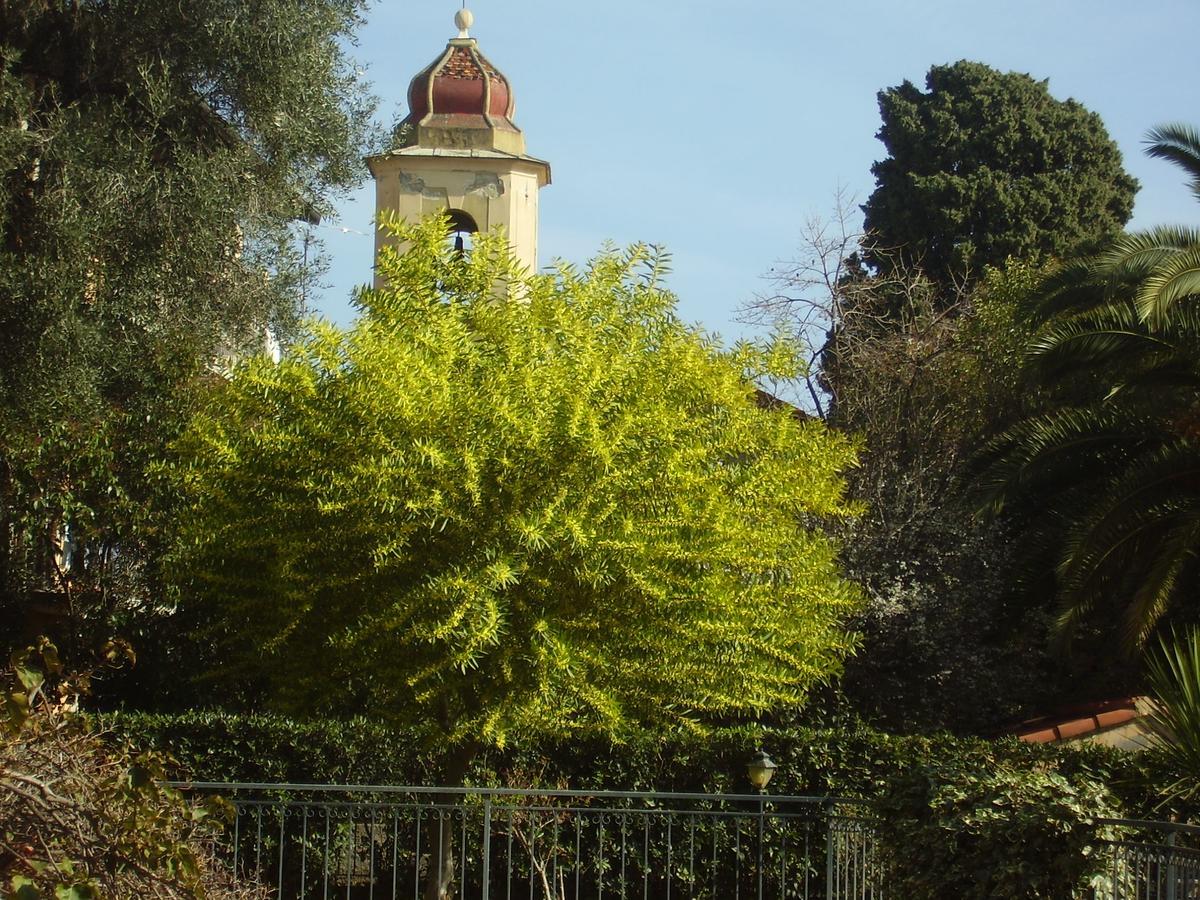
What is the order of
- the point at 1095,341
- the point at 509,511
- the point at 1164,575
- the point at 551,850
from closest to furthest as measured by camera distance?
the point at 509,511 → the point at 551,850 → the point at 1164,575 → the point at 1095,341

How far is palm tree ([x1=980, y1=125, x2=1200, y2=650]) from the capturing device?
48.2 ft

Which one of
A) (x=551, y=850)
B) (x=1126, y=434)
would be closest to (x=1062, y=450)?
(x=1126, y=434)

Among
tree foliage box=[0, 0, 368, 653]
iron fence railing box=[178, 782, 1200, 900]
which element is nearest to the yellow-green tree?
iron fence railing box=[178, 782, 1200, 900]

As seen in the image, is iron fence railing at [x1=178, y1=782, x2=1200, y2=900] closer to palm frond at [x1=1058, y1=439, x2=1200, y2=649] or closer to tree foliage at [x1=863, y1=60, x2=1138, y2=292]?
palm frond at [x1=1058, y1=439, x2=1200, y2=649]

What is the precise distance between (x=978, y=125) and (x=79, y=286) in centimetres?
2545

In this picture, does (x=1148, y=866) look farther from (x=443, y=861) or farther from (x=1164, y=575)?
(x=1164, y=575)

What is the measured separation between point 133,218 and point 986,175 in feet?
76.5

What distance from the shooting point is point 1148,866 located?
755 cm

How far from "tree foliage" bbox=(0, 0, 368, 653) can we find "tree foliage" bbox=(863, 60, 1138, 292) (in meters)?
19.3

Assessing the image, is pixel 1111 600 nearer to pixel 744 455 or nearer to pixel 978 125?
pixel 744 455

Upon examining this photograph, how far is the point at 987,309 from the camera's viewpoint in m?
22.3

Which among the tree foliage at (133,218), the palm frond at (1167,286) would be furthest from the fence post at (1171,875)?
the tree foliage at (133,218)

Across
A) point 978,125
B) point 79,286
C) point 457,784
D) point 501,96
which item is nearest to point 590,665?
point 457,784

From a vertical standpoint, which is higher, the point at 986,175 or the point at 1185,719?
the point at 986,175
